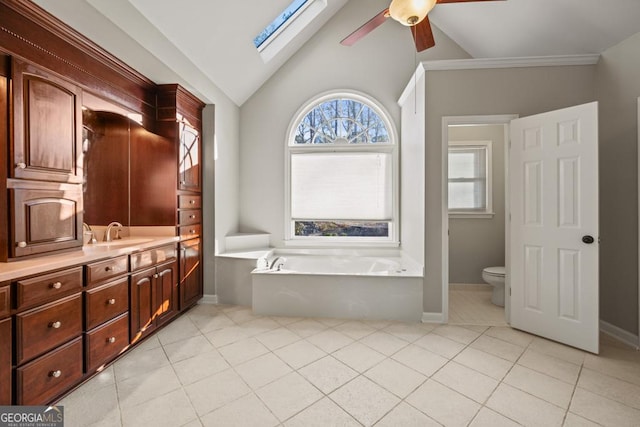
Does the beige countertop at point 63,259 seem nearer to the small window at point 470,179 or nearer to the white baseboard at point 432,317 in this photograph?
the white baseboard at point 432,317

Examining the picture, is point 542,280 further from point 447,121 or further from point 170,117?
point 170,117

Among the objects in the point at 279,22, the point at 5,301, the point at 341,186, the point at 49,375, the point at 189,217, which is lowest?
the point at 49,375

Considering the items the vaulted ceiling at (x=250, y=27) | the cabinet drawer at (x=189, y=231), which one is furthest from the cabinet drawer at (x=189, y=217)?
the vaulted ceiling at (x=250, y=27)

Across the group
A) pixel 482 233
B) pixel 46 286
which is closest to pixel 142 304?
pixel 46 286

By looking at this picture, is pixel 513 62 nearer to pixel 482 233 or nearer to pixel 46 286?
pixel 482 233

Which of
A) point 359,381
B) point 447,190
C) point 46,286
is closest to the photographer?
point 46,286

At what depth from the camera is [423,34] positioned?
220 cm

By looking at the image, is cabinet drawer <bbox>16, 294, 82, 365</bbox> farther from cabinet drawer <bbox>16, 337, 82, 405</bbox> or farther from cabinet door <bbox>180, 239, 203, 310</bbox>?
cabinet door <bbox>180, 239, 203, 310</bbox>

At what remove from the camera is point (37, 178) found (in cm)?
169

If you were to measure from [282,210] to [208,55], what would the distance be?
207 cm

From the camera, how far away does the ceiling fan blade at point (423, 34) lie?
6.91ft

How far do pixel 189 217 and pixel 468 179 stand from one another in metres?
3.77

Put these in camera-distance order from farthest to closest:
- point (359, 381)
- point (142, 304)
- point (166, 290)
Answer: point (166, 290) < point (142, 304) < point (359, 381)

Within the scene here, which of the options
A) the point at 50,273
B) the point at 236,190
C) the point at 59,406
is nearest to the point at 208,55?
the point at 236,190
